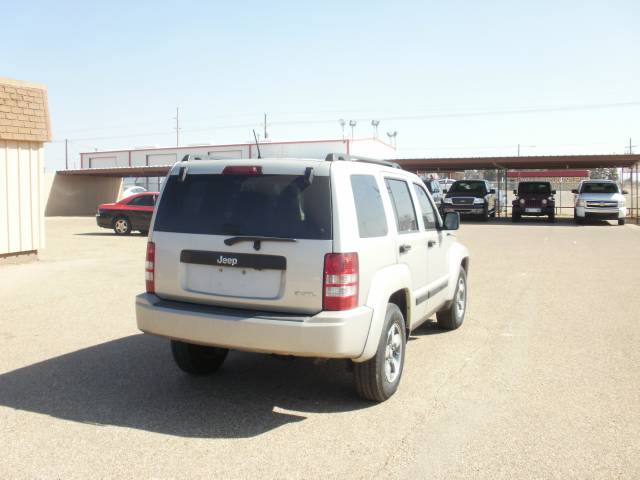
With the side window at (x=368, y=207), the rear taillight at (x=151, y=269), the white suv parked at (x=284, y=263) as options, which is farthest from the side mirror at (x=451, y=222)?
the rear taillight at (x=151, y=269)

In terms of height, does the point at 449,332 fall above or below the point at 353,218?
below

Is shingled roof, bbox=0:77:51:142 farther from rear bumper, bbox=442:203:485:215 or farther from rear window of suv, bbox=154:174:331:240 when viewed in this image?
rear bumper, bbox=442:203:485:215

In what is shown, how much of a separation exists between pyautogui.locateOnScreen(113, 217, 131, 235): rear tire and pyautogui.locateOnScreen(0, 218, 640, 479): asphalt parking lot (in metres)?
14.3

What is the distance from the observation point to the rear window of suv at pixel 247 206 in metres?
4.48

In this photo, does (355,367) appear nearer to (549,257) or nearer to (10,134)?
(10,134)

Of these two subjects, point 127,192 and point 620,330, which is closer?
point 620,330

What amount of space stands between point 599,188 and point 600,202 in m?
1.12

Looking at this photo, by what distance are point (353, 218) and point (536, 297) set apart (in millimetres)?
6251

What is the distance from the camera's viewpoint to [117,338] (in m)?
7.03

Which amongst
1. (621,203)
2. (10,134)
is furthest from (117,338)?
(621,203)

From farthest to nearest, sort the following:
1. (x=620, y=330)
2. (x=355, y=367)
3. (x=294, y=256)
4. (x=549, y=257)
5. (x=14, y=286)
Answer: (x=549, y=257) → (x=14, y=286) → (x=620, y=330) → (x=355, y=367) → (x=294, y=256)

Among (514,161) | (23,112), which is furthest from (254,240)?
(514,161)

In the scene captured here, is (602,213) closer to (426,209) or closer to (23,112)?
(23,112)

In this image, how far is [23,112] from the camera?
43.9ft
